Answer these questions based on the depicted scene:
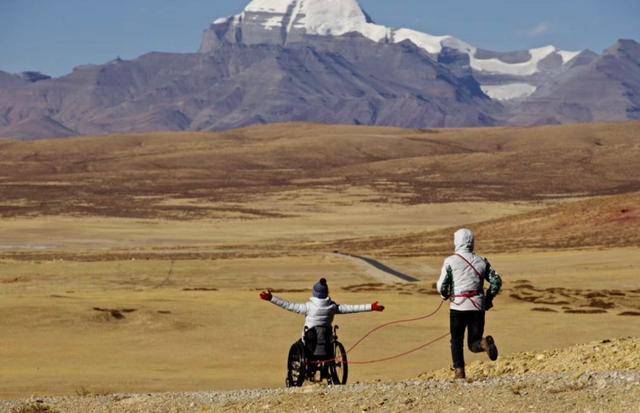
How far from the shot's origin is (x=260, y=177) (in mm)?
180875

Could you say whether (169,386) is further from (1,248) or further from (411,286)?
(1,248)

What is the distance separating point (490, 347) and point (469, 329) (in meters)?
0.50

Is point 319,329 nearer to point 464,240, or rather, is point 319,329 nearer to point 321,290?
point 321,290

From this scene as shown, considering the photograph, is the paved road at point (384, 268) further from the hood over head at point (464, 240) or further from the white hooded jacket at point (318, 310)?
the hood over head at point (464, 240)

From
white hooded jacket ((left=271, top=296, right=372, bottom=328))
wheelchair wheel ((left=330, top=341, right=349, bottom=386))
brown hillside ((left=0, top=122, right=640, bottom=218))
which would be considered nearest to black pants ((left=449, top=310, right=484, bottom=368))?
white hooded jacket ((left=271, top=296, right=372, bottom=328))

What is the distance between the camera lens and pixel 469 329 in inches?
563

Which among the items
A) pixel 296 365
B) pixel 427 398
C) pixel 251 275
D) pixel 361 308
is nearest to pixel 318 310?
pixel 361 308

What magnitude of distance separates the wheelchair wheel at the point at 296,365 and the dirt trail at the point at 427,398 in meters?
1.28

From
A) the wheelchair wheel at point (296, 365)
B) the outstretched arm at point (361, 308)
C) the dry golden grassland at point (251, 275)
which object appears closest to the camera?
the outstretched arm at point (361, 308)

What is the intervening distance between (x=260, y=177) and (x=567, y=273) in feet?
436

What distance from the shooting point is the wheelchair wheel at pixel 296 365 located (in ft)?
51.0

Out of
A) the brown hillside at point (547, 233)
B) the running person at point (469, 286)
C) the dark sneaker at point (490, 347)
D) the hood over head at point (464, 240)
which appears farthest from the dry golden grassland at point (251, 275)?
the hood over head at point (464, 240)

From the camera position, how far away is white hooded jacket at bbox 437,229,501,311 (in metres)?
14.0

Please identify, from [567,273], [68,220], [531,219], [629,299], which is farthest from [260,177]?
[629,299]
